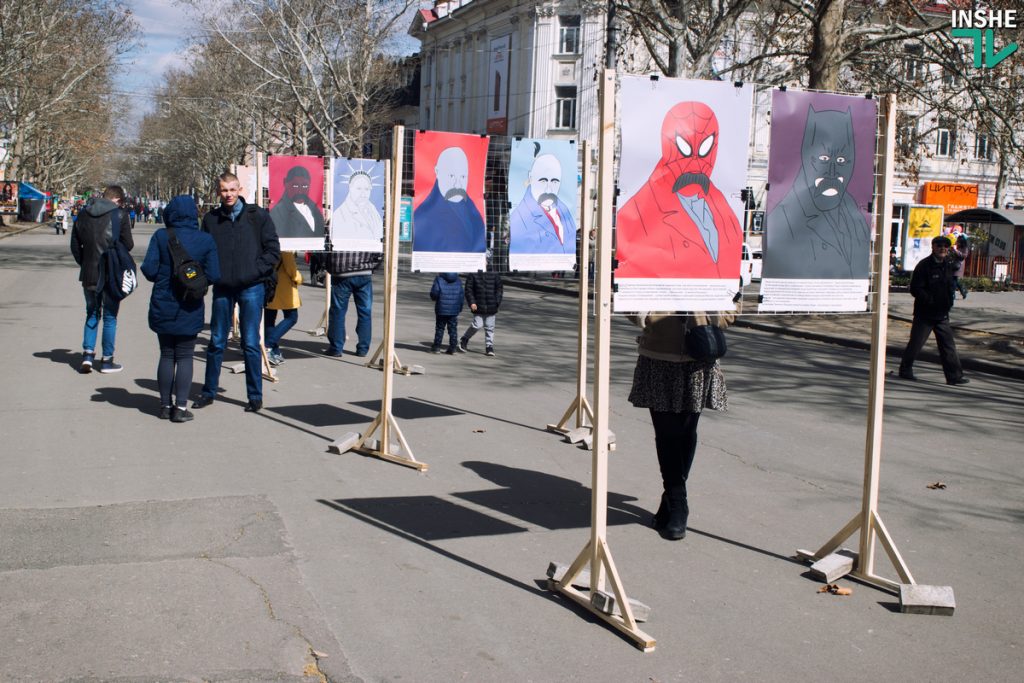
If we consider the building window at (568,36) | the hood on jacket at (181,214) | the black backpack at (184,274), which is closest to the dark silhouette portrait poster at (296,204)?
the hood on jacket at (181,214)

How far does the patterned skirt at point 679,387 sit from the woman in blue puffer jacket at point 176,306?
174 inches

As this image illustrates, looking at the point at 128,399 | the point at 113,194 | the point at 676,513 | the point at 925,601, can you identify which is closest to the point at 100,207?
the point at 113,194

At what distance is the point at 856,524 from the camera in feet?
17.4

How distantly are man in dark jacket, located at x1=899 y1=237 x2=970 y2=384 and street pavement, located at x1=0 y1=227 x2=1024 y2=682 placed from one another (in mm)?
2027

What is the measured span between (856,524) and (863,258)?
1324mm

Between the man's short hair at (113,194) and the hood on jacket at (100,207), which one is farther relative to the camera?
the man's short hair at (113,194)

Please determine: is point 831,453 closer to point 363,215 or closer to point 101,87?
point 363,215

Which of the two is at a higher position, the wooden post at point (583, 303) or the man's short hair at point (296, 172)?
the man's short hair at point (296, 172)

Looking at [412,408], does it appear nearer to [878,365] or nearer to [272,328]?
[272,328]

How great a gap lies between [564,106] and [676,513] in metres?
49.1

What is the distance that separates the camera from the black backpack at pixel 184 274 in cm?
845

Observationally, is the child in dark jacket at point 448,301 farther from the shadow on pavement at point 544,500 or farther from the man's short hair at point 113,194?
the shadow on pavement at point 544,500

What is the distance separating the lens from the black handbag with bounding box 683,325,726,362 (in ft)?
18.0

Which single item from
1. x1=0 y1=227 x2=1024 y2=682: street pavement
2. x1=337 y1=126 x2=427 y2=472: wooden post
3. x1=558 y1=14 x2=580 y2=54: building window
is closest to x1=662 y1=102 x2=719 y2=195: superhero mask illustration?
x1=0 y1=227 x2=1024 y2=682: street pavement
